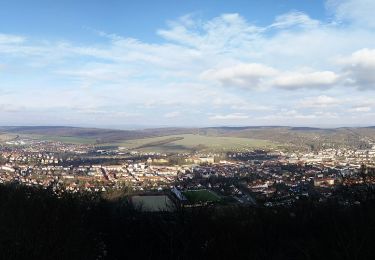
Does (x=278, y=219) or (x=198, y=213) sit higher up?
(x=198, y=213)

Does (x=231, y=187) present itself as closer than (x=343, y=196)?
No

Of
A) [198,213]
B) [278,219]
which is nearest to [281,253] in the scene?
[198,213]

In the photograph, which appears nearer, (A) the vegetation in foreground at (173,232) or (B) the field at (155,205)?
(A) the vegetation in foreground at (173,232)

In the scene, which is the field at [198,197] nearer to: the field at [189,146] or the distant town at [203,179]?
the distant town at [203,179]

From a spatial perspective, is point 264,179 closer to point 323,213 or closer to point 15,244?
point 323,213

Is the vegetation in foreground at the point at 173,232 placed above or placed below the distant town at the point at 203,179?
above

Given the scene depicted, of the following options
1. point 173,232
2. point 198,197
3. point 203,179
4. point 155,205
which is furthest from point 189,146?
point 173,232

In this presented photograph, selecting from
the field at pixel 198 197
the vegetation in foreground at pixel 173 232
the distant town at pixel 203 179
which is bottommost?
the distant town at pixel 203 179

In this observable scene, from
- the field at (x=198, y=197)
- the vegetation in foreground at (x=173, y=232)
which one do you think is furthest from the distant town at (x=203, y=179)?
the vegetation in foreground at (x=173, y=232)

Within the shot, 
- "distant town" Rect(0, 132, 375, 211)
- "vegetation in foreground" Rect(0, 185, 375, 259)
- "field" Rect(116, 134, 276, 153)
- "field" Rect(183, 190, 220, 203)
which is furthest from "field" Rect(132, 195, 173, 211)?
"field" Rect(116, 134, 276, 153)
